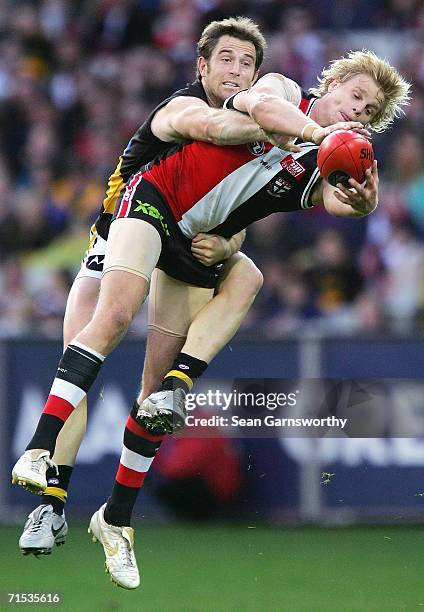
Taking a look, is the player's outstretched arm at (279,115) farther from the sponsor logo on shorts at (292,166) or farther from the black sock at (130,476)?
the black sock at (130,476)

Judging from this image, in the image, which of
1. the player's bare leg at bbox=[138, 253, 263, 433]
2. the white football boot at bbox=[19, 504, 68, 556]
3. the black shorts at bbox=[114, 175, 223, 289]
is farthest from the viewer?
the black shorts at bbox=[114, 175, 223, 289]

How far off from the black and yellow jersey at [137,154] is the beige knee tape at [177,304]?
1.47 ft

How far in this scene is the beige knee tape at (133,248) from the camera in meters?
6.23

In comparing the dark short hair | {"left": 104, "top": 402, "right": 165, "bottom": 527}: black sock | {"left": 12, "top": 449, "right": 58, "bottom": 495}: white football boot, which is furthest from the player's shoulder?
{"left": 12, "top": 449, "right": 58, "bottom": 495}: white football boot

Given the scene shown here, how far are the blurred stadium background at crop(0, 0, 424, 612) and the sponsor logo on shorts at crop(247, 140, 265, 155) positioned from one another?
2.26 meters

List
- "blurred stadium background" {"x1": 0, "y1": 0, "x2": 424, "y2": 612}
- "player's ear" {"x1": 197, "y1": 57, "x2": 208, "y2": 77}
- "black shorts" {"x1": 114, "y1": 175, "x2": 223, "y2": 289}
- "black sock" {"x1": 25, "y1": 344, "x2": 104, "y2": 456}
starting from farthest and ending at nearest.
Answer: "blurred stadium background" {"x1": 0, "y1": 0, "x2": 424, "y2": 612}
"player's ear" {"x1": 197, "y1": 57, "x2": 208, "y2": 77}
"black shorts" {"x1": 114, "y1": 175, "x2": 223, "y2": 289}
"black sock" {"x1": 25, "y1": 344, "x2": 104, "y2": 456}

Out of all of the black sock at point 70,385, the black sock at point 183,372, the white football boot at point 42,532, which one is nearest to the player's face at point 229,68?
the black sock at point 183,372

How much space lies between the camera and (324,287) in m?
11.0

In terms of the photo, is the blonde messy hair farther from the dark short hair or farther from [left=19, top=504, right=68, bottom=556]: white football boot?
[left=19, top=504, right=68, bottom=556]: white football boot

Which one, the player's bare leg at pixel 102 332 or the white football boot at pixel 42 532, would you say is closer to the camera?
the player's bare leg at pixel 102 332

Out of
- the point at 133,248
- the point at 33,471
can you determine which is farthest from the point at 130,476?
the point at 133,248

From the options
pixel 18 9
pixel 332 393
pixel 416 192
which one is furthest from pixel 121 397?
pixel 18 9

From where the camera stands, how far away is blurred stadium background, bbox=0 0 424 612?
8.11m

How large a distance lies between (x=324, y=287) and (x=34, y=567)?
391 centimetres
